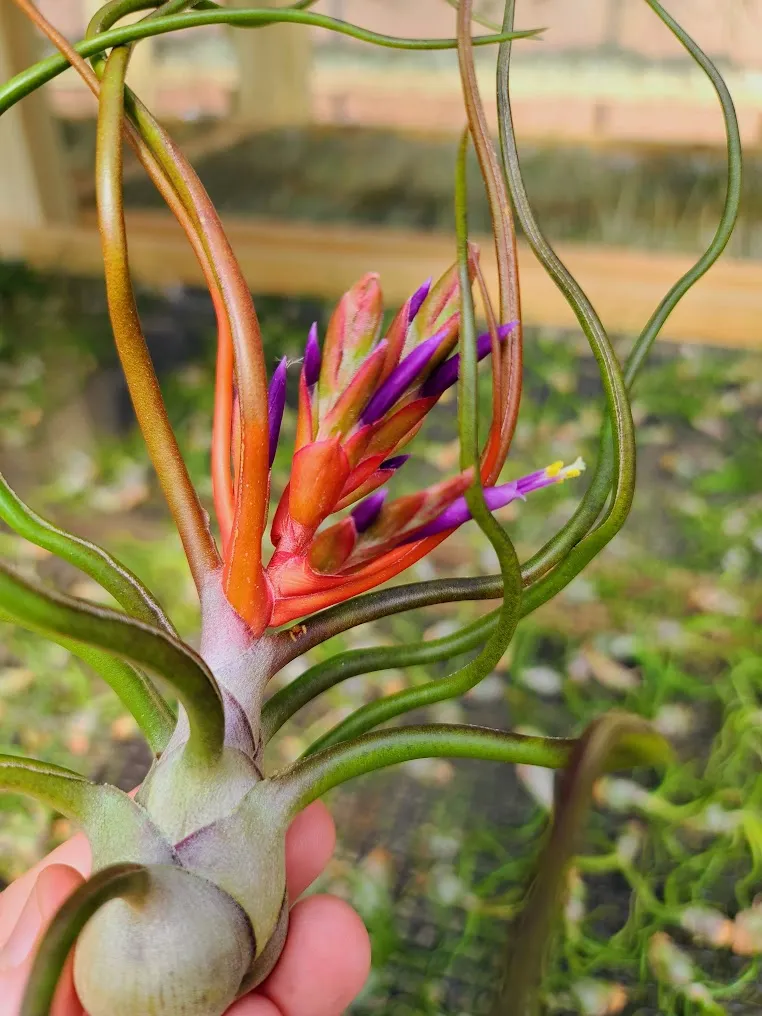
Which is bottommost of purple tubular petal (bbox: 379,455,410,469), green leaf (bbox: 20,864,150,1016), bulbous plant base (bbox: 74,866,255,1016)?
bulbous plant base (bbox: 74,866,255,1016)

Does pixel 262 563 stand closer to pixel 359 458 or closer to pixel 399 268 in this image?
pixel 359 458

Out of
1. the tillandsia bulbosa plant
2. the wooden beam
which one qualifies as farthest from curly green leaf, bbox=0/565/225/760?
the wooden beam

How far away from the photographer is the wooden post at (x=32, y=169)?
38.1 inches

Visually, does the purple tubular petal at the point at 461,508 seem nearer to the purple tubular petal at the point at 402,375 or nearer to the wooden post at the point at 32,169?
the purple tubular petal at the point at 402,375

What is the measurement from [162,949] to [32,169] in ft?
3.33

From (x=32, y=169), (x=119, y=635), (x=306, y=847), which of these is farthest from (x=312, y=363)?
(x=32, y=169)

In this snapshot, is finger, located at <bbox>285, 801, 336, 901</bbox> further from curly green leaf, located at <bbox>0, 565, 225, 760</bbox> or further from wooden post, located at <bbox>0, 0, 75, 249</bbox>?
wooden post, located at <bbox>0, 0, 75, 249</bbox>

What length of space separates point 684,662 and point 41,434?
726 millimetres

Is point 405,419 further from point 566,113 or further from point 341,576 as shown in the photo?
point 566,113

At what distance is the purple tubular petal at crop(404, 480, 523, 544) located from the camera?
0.79ft

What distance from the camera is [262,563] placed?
26 centimetres

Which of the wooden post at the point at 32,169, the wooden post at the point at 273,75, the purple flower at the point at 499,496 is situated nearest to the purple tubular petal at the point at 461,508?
the purple flower at the point at 499,496

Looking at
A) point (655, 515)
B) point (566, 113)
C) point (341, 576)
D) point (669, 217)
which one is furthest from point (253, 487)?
point (566, 113)

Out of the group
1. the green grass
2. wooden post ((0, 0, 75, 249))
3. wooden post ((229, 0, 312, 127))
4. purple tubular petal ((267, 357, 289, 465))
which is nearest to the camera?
purple tubular petal ((267, 357, 289, 465))
